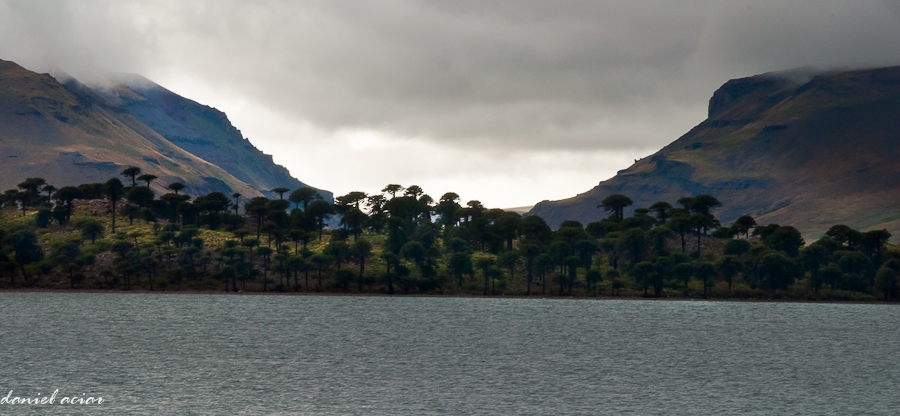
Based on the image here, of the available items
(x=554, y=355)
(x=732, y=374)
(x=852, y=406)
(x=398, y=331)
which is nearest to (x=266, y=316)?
(x=398, y=331)

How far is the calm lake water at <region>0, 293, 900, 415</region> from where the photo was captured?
88562 millimetres

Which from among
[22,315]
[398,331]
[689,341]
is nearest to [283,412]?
[398,331]

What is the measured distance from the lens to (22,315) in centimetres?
18762

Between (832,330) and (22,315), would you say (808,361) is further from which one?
(22,315)

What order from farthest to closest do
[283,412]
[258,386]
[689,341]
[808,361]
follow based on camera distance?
[689,341] < [808,361] < [258,386] < [283,412]

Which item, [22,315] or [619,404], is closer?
[619,404]

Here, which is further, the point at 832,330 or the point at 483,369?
the point at 832,330

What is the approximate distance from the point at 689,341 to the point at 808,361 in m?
28.6

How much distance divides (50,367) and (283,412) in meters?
41.6

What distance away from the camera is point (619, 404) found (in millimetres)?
89500

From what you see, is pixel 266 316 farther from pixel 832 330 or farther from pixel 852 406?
pixel 852 406

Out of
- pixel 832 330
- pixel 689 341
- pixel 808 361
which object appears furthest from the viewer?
pixel 832 330

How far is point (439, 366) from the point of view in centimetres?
11669

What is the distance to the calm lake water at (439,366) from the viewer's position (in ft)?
291
